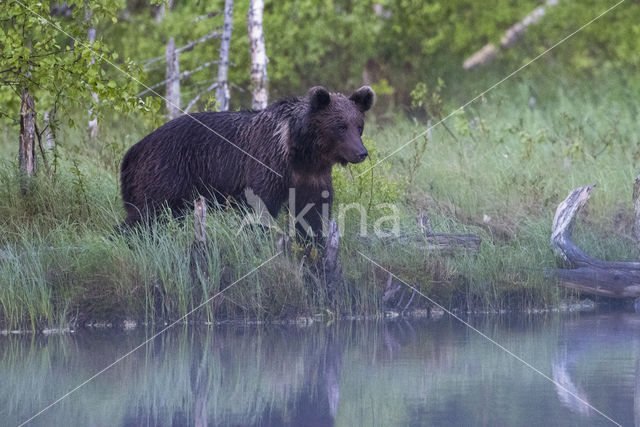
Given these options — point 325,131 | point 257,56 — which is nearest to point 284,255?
point 325,131

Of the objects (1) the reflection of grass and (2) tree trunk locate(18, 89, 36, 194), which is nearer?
(1) the reflection of grass

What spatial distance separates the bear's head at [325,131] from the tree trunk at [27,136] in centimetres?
286

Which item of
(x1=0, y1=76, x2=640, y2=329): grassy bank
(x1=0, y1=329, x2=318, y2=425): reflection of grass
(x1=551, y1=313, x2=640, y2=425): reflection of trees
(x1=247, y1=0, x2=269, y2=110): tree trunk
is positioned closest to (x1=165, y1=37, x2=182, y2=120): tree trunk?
(x1=247, y1=0, x2=269, y2=110): tree trunk

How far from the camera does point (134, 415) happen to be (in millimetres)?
5562

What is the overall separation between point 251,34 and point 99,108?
181 inches

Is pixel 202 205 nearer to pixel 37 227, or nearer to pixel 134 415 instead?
pixel 37 227

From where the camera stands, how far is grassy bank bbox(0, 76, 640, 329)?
27.3ft

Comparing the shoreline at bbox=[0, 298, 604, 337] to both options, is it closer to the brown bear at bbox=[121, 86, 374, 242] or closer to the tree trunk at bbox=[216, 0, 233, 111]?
the brown bear at bbox=[121, 86, 374, 242]

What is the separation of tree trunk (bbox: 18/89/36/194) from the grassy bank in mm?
170

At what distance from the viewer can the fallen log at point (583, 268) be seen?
8.77 m

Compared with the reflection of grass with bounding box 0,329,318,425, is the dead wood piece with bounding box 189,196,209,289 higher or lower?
higher

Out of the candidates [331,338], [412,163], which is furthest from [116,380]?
[412,163]

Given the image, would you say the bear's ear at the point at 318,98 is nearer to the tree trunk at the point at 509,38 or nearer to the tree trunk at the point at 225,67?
the tree trunk at the point at 225,67

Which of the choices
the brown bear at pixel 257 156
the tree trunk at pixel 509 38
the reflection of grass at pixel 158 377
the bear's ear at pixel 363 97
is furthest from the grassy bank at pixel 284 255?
the tree trunk at pixel 509 38
